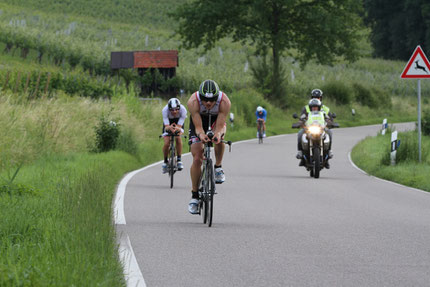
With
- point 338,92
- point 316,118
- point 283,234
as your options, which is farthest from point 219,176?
point 338,92

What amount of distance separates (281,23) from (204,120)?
1572 inches

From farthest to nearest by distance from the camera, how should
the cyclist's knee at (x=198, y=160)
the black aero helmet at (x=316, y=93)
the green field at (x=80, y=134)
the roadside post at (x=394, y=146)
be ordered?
the roadside post at (x=394, y=146)
the black aero helmet at (x=316, y=93)
the cyclist's knee at (x=198, y=160)
the green field at (x=80, y=134)

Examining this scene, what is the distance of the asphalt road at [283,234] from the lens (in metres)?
7.02

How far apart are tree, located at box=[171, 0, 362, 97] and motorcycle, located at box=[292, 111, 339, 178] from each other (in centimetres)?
2988

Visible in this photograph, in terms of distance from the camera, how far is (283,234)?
940 centimetres

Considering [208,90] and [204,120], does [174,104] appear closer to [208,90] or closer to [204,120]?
[204,120]

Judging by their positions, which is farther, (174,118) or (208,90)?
(174,118)

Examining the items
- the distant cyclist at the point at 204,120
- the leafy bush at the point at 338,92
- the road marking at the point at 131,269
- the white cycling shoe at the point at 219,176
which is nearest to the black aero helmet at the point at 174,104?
the distant cyclist at the point at 204,120

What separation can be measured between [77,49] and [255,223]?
4891 centimetres

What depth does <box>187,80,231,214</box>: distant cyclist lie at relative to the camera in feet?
32.8

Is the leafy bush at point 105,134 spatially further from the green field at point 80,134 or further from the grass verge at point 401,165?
the grass verge at point 401,165

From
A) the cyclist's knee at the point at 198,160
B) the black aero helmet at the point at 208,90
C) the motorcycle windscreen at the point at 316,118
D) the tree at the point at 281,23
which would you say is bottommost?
the cyclist's knee at the point at 198,160

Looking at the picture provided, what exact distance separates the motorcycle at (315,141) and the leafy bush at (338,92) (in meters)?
34.8

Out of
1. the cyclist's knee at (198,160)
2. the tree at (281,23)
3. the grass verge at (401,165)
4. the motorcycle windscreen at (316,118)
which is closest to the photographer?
the cyclist's knee at (198,160)
